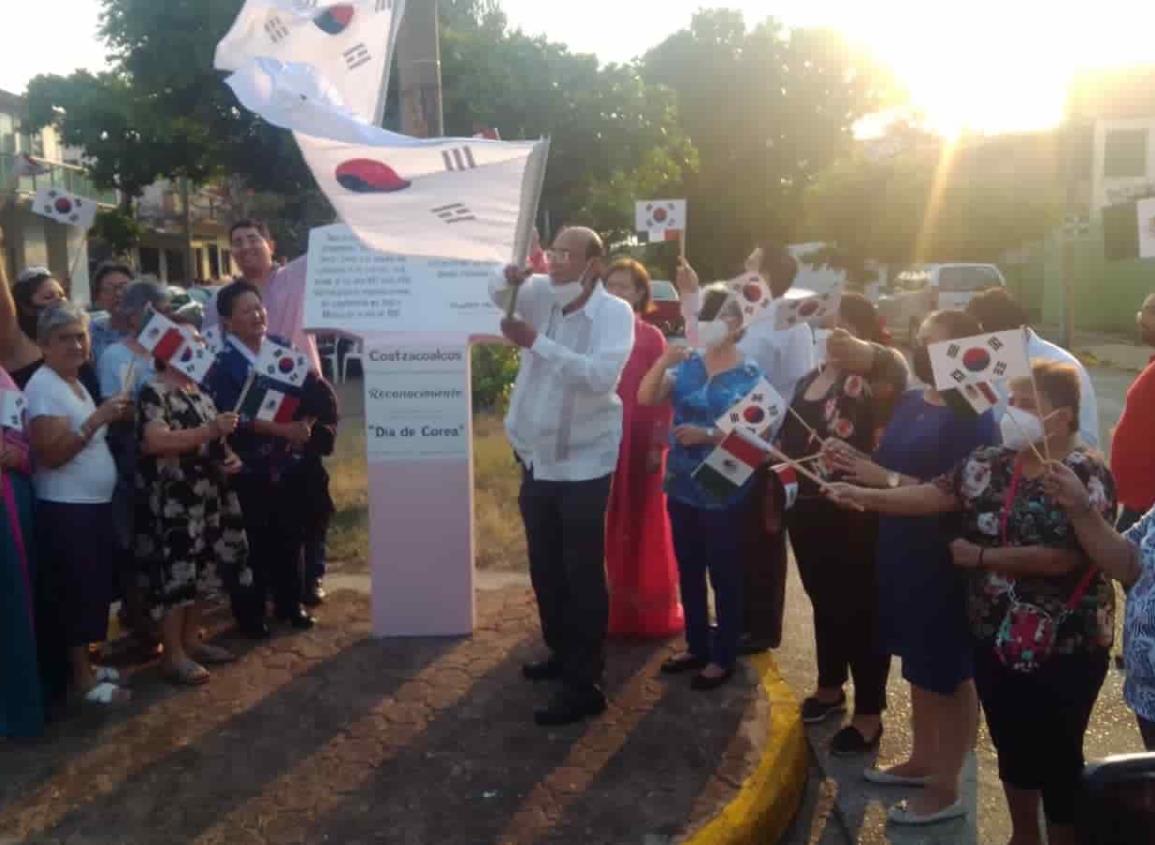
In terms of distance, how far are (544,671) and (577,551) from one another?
78 cm

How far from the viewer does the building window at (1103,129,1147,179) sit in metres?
35.6

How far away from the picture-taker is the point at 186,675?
199 inches

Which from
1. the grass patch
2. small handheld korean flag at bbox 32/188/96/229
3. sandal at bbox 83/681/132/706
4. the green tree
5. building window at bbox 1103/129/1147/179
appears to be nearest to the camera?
sandal at bbox 83/681/132/706

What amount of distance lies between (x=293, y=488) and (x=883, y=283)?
96.5 ft

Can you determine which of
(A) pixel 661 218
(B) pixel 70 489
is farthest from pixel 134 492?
(A) pixel 661 218

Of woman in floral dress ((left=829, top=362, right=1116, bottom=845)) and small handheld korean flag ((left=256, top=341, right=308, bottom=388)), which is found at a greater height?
small handheld korean flag ((left=256, top=341, right=308, bottom=388))

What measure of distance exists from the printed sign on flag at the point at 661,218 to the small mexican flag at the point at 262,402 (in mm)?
2251

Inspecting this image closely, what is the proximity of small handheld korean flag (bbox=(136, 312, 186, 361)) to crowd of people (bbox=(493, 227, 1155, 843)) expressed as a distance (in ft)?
4.48

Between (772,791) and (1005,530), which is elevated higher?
(1005,530)

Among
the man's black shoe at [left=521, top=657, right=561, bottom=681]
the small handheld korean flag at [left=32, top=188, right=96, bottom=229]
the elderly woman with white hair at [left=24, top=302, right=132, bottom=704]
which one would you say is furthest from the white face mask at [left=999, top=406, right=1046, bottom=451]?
the small handheld korean flag at [left=32, top=188, right=96, bottom=229]

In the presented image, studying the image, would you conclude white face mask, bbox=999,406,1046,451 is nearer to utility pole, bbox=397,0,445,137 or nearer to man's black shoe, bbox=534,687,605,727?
man's black shoe, bbox=534,687,605,727

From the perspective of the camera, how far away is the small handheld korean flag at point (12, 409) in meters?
4.32

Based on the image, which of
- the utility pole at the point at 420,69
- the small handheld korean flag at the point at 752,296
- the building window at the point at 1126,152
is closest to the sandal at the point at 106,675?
the small handheld korean flag at the point at 752,296

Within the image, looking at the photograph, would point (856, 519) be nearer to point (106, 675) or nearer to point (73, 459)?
point (73, 459)
